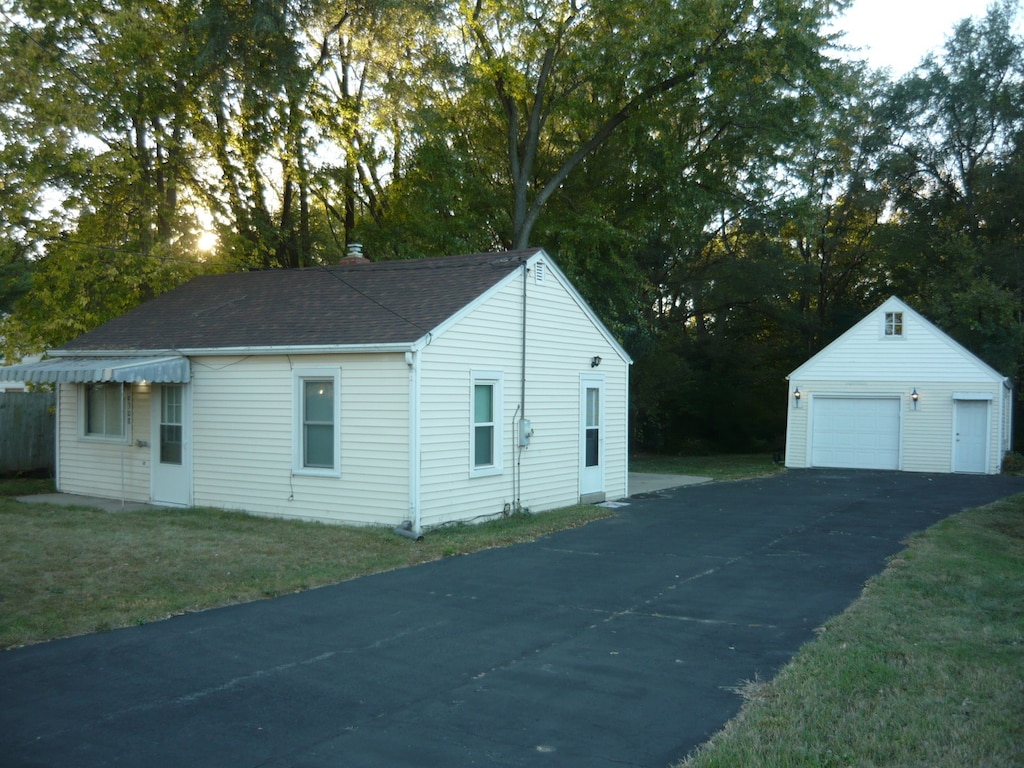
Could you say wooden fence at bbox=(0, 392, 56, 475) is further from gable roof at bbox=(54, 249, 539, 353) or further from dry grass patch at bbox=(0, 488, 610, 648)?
dry grass patch at bbox=(0, 488, 610, 648)

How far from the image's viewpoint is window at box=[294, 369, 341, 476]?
45.0 ft

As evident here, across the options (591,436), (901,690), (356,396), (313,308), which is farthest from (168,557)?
(591,436)

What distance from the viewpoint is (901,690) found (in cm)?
623

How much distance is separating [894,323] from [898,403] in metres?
2.30

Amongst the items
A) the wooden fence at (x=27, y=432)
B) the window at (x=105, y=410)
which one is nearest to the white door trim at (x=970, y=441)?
the window at (x=105, y=410)

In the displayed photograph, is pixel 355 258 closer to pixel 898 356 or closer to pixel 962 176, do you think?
pixel 898 356

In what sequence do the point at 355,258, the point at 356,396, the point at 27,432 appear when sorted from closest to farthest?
1. the point at 356,396
2. the point at 355,258
3. the point at 27,432

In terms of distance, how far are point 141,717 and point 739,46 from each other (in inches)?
815

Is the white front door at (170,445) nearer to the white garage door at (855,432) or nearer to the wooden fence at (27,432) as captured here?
the wooden fence at (27,432)

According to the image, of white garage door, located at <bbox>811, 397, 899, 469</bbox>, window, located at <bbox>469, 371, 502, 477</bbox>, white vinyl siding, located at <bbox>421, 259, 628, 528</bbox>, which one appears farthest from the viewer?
white garage door, located at <bbox>811, 397, 899, 469</bbox>

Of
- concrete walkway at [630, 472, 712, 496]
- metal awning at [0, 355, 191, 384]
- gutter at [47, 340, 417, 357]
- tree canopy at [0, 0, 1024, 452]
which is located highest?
tree canopy at [0, 0, 1024, 452]

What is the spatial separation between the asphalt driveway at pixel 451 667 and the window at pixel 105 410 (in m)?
7.91

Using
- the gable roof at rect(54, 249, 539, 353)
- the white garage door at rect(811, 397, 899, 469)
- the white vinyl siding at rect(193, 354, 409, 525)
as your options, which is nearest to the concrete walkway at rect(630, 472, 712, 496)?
the white garage door at rect(811, 397, 899, 469)

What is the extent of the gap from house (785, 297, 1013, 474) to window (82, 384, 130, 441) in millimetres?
19222
